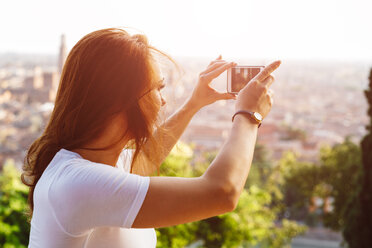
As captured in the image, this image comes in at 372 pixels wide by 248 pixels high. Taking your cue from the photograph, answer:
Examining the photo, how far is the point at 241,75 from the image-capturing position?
2.10 feet

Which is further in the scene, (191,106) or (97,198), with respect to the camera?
(191,106)

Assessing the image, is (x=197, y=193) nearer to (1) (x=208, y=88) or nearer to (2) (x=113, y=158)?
(2) (x=113, y=158)

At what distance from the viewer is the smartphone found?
620 millimetres

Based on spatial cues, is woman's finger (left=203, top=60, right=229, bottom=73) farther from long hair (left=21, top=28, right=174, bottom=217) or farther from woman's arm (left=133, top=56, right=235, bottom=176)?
long hair (left=21, top=28, right=174, bottom=217)

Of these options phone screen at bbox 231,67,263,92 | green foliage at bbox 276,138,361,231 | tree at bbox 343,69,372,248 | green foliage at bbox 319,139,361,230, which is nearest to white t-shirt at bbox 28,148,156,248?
phone screen at bbox 231,67,263,92

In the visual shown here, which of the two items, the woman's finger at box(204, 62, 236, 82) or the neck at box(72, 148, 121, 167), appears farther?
the woman's finger at box(204, 62, 236, 82)

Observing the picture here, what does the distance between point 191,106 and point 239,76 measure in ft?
0.58

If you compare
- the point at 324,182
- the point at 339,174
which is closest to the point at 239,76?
the point at 339,174

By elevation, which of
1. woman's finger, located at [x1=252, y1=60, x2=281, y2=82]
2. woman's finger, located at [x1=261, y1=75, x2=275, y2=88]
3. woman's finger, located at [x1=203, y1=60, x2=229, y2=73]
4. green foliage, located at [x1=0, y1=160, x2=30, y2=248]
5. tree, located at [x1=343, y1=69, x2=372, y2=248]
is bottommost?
tree, located at [x1=343, y1=69, x2=372, y2=248]

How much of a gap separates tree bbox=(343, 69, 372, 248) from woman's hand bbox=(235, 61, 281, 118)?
11.4ft

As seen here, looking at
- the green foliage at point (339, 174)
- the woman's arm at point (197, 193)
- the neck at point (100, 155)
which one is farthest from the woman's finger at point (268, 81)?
the green foliage at point (339, 174)

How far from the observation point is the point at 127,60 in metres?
0.50

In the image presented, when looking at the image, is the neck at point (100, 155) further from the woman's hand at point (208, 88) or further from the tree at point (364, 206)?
the tree at point (364, 206)

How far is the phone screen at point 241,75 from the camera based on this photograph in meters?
0.62
